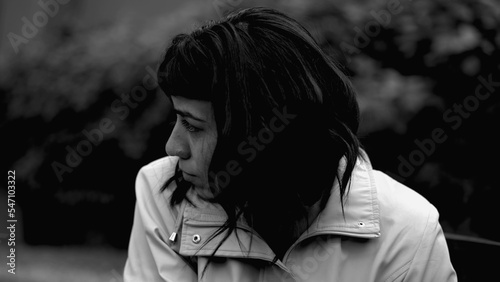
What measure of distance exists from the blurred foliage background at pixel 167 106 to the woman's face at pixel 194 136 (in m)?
0.60

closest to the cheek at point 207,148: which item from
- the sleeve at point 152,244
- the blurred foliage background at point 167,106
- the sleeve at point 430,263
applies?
the sleeve at point 152,244

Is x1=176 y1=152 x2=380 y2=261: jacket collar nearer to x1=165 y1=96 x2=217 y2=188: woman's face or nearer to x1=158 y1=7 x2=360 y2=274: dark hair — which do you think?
x1=158 y1=7 x2=360 y2=274: dark hair

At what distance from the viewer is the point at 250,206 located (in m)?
2.37

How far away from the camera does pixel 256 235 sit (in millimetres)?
2393

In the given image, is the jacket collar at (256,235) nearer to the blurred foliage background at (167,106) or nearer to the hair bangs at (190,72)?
the hair bangs at (190,72)

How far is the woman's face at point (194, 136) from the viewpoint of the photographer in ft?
7.21

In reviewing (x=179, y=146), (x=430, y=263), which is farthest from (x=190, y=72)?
(x=430, y=263)

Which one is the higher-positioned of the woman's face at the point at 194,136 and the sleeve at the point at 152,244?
the woman's face at the point at 194,136

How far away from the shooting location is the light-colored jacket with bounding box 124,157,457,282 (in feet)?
7.73

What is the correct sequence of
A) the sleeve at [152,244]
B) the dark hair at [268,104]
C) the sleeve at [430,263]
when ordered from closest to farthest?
the dark hair at [268,104], the sleeve at [430,263], the sleeve at [152,244]

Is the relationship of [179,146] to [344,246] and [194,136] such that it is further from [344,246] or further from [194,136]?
[344,246]

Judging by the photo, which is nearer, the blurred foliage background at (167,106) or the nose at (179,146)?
the nose at (179,146)

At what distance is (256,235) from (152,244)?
413mm

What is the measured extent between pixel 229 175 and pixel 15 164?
2.63 metres
